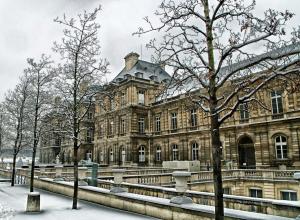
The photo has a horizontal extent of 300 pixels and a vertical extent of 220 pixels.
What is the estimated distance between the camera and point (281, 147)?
1063 inches

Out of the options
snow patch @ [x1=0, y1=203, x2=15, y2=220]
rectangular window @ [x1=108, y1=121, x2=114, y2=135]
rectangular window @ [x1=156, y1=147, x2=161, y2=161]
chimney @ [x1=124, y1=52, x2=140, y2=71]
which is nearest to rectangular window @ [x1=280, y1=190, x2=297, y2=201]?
snow patch @ [x1=0, y1=203, x2=15, y2=220]

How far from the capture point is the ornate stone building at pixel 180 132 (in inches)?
1056

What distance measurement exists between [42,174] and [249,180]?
60.4ft

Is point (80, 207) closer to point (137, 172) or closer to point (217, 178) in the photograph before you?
point (217, 178)

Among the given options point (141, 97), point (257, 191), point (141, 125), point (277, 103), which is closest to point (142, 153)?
point (141, 125)

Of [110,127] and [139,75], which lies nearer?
[139,75]

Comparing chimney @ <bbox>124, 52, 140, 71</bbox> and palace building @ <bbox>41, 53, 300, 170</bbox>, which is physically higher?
chimney @ <bbox>124, 52, 140, 71</bbox>

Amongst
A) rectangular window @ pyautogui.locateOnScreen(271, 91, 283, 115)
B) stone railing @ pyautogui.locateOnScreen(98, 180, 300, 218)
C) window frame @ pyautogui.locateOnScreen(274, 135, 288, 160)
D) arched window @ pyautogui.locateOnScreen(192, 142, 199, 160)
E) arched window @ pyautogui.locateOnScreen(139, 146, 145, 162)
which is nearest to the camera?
stone railing @ pyautogui.locateOnScreen(98, 180, 300, 218)

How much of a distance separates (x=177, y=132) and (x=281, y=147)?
1451 cm

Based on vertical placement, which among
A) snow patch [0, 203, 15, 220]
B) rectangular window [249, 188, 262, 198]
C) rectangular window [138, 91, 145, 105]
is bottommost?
rectangular window [249, 188, 262, 198]

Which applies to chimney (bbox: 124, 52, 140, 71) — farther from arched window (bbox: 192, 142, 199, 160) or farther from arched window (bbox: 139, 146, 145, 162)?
arched window (bbox: 192, 142, 199, 160)

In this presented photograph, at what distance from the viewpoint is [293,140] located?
25859 millimetres

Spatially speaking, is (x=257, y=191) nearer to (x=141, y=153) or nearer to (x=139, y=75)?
(x=141, y=153)

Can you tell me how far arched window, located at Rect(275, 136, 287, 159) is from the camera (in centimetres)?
2670
